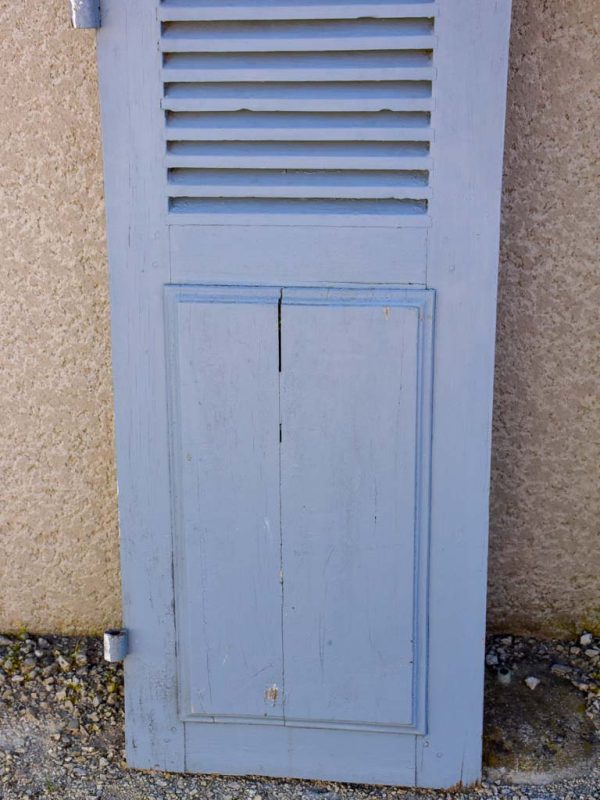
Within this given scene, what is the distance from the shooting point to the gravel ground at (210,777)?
89.6 inches

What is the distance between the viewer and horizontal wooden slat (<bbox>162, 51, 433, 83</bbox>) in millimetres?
1910

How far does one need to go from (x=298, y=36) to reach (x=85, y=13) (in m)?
0.41

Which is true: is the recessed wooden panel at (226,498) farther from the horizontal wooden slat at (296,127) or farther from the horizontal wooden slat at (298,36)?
the horizontal wooden slat at (298,36)

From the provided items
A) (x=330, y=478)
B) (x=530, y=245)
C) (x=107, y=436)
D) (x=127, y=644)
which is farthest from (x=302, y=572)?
(x=530, y=245)

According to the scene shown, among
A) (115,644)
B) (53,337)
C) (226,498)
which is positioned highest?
(53,337)

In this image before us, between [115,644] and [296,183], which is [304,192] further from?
[115,644]

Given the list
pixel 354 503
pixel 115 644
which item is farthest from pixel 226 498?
pixel 115 644

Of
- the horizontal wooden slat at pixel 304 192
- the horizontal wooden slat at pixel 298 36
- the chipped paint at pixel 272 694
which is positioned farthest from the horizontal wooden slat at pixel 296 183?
the chipped paint at pixel 272 694

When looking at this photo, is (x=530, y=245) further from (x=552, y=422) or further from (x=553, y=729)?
(x=553, y=729)

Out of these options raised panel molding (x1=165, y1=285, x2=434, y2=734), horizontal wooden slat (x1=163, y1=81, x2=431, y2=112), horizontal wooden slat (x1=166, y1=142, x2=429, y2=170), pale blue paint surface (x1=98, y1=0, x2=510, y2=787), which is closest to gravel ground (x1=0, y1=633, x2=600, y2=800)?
pale blue paint surface (x1=98, y1=0, x2=510, y2=787)

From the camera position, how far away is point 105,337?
2604 mm

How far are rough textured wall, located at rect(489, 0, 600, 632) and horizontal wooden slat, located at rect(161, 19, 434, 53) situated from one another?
552mm

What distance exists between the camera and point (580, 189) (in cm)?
242

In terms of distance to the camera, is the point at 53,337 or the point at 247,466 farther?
the point at 53,337
